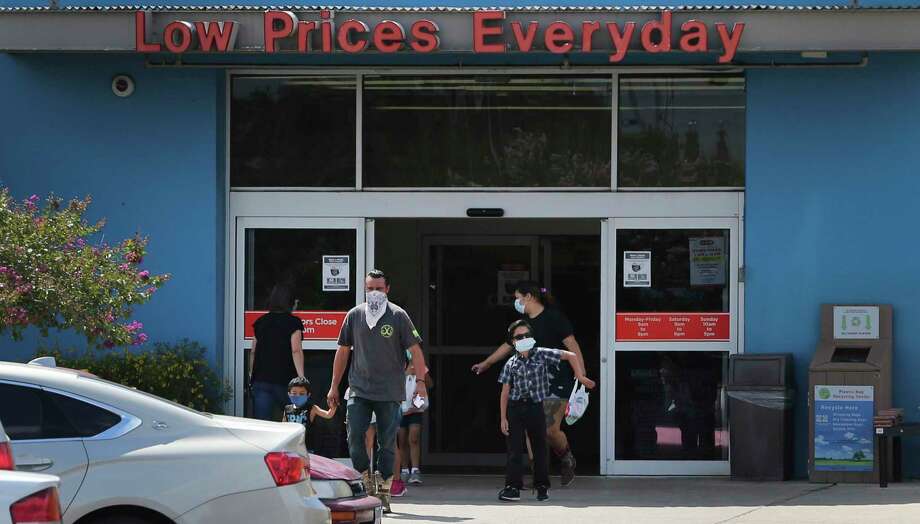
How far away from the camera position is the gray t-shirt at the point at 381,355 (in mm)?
10547

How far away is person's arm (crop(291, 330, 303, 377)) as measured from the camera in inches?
467

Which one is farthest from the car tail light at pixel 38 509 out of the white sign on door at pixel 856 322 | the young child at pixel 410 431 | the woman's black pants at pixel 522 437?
the white sign on door at pixel 856 322

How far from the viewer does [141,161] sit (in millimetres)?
13055

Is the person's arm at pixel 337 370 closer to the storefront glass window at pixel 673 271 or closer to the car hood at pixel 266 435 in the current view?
the car hood at pixel 266 435

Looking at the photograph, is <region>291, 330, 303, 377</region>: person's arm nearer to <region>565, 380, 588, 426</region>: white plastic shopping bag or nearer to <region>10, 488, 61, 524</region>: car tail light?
<region>565, 380, 588, 426</region>: white plastic shopping bag

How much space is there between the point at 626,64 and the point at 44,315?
5725 millimetres

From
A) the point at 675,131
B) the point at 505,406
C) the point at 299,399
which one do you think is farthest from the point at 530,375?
the point at 675,131

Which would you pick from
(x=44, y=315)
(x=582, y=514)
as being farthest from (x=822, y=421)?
(x=44, y=315)

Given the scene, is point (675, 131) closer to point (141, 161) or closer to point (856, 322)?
point (856, 322)

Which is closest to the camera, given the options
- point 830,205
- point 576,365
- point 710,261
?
point 576,365

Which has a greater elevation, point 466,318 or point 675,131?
point 675,131

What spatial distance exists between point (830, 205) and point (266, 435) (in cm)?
689

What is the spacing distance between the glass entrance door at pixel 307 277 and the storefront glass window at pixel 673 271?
246cm

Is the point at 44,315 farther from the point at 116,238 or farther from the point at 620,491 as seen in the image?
the point at 620,491
